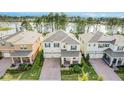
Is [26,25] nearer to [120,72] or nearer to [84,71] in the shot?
[84,71]

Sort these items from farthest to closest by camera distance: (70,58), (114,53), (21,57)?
(114,53) < (21,57) < (70,58)

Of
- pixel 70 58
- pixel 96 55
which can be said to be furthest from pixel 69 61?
pixel 96 55

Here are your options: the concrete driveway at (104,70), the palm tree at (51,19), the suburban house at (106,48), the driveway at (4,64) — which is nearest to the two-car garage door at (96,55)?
the suburban house at (106,48)

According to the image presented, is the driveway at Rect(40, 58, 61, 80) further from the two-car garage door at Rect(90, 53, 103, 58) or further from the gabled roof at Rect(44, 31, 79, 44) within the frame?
the two-car garage door at Rect(90, 53, 103, 58)

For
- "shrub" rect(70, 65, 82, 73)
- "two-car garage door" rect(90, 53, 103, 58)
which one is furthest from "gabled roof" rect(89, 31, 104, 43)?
"shrub" rect(70, 65, 82, 73)

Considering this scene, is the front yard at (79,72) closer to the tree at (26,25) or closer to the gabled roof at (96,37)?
the gabled roof at (96,37)
